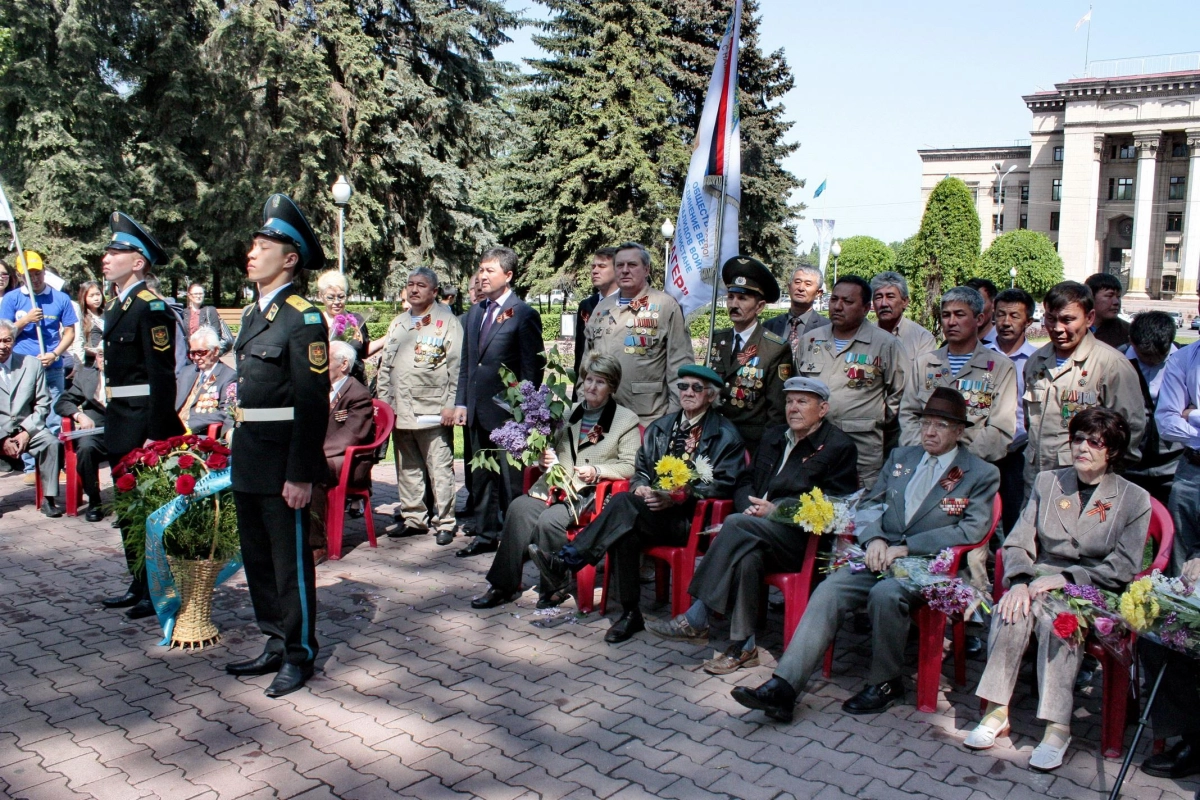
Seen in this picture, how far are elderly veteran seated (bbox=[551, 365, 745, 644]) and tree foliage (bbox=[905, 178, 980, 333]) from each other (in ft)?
124

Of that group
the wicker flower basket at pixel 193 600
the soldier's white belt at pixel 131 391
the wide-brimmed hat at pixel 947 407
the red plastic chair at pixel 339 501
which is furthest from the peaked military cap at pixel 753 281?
the soldier's white belt at pixel 131 391

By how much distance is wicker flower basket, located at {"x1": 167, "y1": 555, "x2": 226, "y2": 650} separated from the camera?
4.68 meters

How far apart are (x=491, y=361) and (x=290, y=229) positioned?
2.34 meters

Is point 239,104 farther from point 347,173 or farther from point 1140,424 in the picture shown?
point 1140,424

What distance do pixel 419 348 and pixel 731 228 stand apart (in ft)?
8.43

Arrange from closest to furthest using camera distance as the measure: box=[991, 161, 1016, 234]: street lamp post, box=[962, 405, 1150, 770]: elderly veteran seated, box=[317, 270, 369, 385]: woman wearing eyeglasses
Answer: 1. box=[962, 405, 1150, 770]: elderly veteran seated
2. box=[317, 270, 369, 385]: woman wearing eyeglasses
3. box=[991, 161, 1016, 234]: street lamp post

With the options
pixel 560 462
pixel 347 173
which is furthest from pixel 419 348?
pixel 347 173

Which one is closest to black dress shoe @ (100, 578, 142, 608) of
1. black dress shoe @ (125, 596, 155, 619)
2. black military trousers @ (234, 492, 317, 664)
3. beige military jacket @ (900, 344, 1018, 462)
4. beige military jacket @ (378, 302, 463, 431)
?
black dress shoe @ (125, 596, 155, 619)

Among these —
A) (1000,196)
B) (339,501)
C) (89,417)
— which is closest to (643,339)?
(339,501)

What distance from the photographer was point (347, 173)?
1051 inches

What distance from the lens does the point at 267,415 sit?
167 inches

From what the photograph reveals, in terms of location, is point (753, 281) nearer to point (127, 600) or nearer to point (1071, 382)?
point (1071, 382)

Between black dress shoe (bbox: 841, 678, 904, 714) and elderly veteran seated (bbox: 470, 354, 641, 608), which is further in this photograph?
elderly veteran seated (bbox: 470, 354, 641, 608)

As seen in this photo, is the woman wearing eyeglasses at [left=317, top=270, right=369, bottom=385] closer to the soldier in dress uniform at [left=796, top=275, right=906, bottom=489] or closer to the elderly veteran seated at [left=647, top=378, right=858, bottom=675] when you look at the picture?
the elderly veteran seated at [left=647, top=378, right=858, bottom=675]
